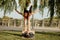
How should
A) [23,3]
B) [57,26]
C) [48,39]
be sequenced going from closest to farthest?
[23,3], [48,39], [57,26]

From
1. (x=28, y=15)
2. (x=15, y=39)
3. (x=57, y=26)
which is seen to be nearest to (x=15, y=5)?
(x=28, y=15)

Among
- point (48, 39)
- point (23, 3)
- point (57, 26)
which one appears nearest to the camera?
point (23, 3)

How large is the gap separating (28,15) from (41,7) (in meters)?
1.49

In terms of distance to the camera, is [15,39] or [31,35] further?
[31,35]

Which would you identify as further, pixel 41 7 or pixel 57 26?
pixel 57 26

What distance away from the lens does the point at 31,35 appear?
2144 centimetres

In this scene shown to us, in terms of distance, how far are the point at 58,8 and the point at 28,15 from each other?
289cm

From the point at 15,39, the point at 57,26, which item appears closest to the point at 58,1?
the point at 15,39

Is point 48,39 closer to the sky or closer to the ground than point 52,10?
closer to the ground

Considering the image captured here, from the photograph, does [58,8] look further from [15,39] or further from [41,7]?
[15,39]

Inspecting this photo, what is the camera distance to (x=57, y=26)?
33500 millimetres

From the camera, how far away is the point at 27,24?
2153cm

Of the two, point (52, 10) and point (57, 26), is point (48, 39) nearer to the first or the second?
point (52, 10)

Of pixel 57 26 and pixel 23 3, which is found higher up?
pixel 23 3
